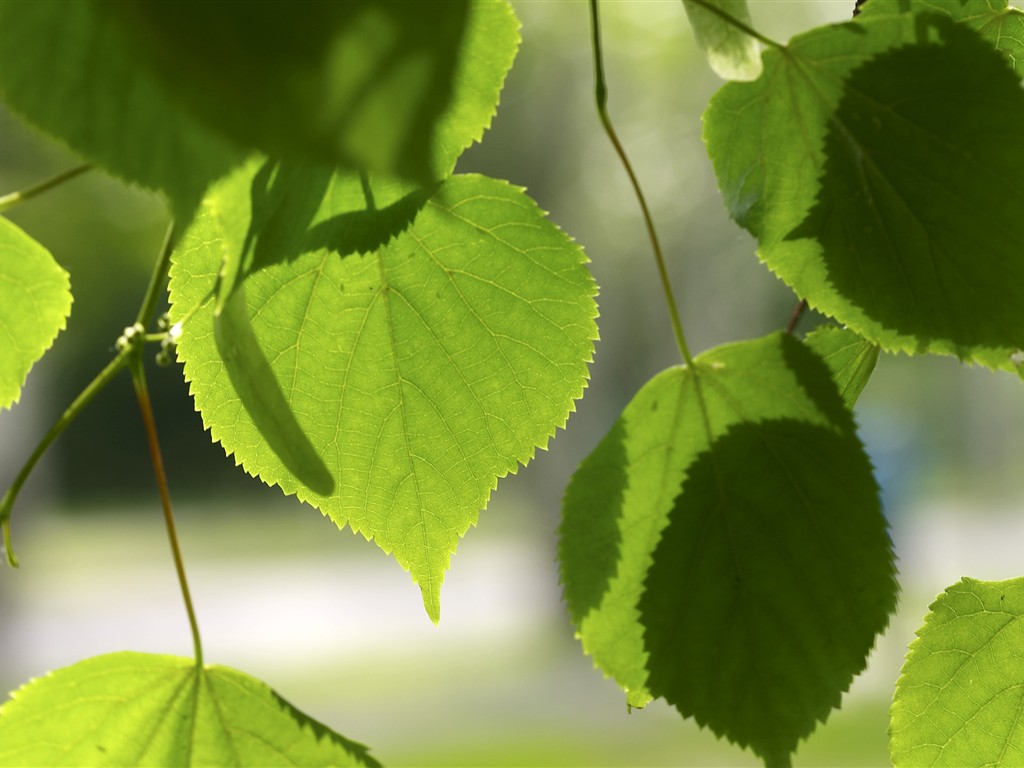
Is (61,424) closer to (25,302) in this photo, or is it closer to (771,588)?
(25,302)

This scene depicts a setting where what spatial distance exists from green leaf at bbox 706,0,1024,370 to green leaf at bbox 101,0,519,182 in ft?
0.37

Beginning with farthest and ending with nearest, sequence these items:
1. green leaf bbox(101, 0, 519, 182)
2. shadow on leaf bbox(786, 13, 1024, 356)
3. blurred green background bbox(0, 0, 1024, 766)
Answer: blurred green background bbox(0, 0, 1024, 766) → shadow on leaf bbox(786, 13, 1024, 356) → green leaf bbox(101, 0, 519, 182)

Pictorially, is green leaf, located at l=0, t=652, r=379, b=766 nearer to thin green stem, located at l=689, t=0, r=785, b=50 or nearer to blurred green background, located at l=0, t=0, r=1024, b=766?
thin green stem, located at l=689, t=0, r=785, b=50

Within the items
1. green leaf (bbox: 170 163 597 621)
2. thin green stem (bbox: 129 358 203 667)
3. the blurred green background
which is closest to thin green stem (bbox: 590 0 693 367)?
green leaf (bbox: 170 163 597 621)

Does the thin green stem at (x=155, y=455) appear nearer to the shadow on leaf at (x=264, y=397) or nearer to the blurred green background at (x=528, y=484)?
the shadow on leaf at (x=264, y=397)

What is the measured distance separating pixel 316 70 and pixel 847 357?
8.1 inches

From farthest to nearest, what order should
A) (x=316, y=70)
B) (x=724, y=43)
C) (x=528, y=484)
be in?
1. (x=528, y=484)
2. (x=724, y=43)
3. (x=316, y=70)

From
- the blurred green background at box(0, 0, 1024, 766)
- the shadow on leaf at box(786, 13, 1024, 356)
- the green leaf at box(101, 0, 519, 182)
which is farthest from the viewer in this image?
the blurred green background at box(0, 0, 1024, 766)

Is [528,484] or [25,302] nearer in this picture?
[25,302]

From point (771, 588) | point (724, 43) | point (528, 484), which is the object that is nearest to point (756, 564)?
point (771, 588)

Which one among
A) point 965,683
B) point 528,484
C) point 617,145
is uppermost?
point 528,484

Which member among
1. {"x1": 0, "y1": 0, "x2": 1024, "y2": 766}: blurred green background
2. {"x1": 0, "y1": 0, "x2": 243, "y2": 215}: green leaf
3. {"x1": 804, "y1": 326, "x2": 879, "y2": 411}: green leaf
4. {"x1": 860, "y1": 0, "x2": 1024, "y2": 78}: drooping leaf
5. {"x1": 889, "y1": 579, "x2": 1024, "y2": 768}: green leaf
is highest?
{"x1": 0, "y1": 0, "x2": 1024, "y2": 766}: blurred green background

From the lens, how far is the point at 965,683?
299mm

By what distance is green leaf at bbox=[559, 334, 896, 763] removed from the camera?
23 centimetres
